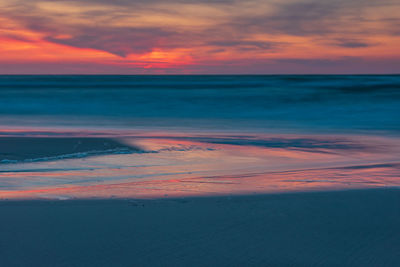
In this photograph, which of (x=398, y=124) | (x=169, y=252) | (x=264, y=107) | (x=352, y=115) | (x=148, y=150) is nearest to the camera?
(x=169, y=252)

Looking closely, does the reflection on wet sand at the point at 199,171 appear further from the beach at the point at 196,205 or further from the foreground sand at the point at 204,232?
the foreground sand at the point at 204,232

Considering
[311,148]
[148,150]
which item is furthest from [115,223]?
[311,148]

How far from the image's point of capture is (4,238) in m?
2.12

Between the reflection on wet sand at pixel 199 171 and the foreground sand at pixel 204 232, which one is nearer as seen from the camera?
the foreground sand at pixel 204 232

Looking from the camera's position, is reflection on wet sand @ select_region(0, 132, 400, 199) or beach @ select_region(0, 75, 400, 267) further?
reflection on wet sand @ select_region(0, 132, 400, 199)

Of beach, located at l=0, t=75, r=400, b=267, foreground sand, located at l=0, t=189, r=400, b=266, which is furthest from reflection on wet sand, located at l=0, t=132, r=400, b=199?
foreground sand, located at l=0, t=189, r=400, b=266

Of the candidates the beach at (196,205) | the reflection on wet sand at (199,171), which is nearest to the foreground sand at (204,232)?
the beach at (196,205)

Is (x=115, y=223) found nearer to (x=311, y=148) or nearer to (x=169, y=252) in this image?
(x=169, y=252)

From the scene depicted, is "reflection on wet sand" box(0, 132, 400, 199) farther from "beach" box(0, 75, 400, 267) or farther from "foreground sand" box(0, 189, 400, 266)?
"foreground sand" box(0, 189, 400, 266)

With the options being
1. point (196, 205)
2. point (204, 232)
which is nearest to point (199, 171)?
point (196, 205)

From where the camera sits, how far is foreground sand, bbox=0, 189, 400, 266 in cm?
197

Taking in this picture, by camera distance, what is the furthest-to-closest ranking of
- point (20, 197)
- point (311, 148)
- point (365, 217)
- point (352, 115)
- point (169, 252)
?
point (352, 115) → point (311, 148) → point (20, 197) → point (365, 217) → point (169, 252)

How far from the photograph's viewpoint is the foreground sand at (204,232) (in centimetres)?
197

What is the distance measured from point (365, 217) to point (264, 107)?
1494 cm
